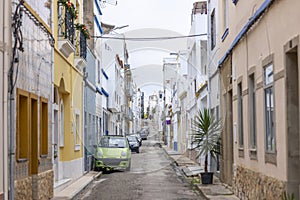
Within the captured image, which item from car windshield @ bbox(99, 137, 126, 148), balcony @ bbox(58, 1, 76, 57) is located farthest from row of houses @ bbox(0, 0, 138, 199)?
car windshield @ bbox(99, 137, 126, 148)

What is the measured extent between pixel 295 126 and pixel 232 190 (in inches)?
275

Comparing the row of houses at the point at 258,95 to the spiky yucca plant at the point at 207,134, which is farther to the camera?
the spiky yucca plant at the point at 207,134

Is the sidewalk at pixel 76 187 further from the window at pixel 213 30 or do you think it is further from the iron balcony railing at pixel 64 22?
the window at pixel 213 30

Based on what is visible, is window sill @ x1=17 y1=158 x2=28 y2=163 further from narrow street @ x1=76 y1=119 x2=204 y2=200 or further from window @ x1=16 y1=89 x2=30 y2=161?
narrow street @ x1=76 y1=119 x2=204 y2=200

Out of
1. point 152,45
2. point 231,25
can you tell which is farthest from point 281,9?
point 152,45

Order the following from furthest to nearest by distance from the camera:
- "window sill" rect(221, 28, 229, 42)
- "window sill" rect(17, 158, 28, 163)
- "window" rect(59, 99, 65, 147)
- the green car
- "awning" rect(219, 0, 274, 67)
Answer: the green car, "window" rect(59, 99, 65, 147), "window sill" rect(221, 28, 229, 42), "window sill" rect(17, 158, 28, 163), "awning" rect(219, 0, 274, 67)

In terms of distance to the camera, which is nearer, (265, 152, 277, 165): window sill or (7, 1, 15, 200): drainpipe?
(7, 1, 15, 200): drainpipe

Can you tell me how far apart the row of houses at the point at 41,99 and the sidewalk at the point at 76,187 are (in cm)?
20

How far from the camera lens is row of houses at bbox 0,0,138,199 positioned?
9.95 m

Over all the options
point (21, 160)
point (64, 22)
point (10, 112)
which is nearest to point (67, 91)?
point (64, 22)

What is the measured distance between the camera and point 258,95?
38.8 feet

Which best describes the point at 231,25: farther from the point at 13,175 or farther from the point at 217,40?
the point at 13,175

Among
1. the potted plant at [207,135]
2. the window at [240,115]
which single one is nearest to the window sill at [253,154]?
the window at [240,115]

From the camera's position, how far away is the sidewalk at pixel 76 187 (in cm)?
1501
